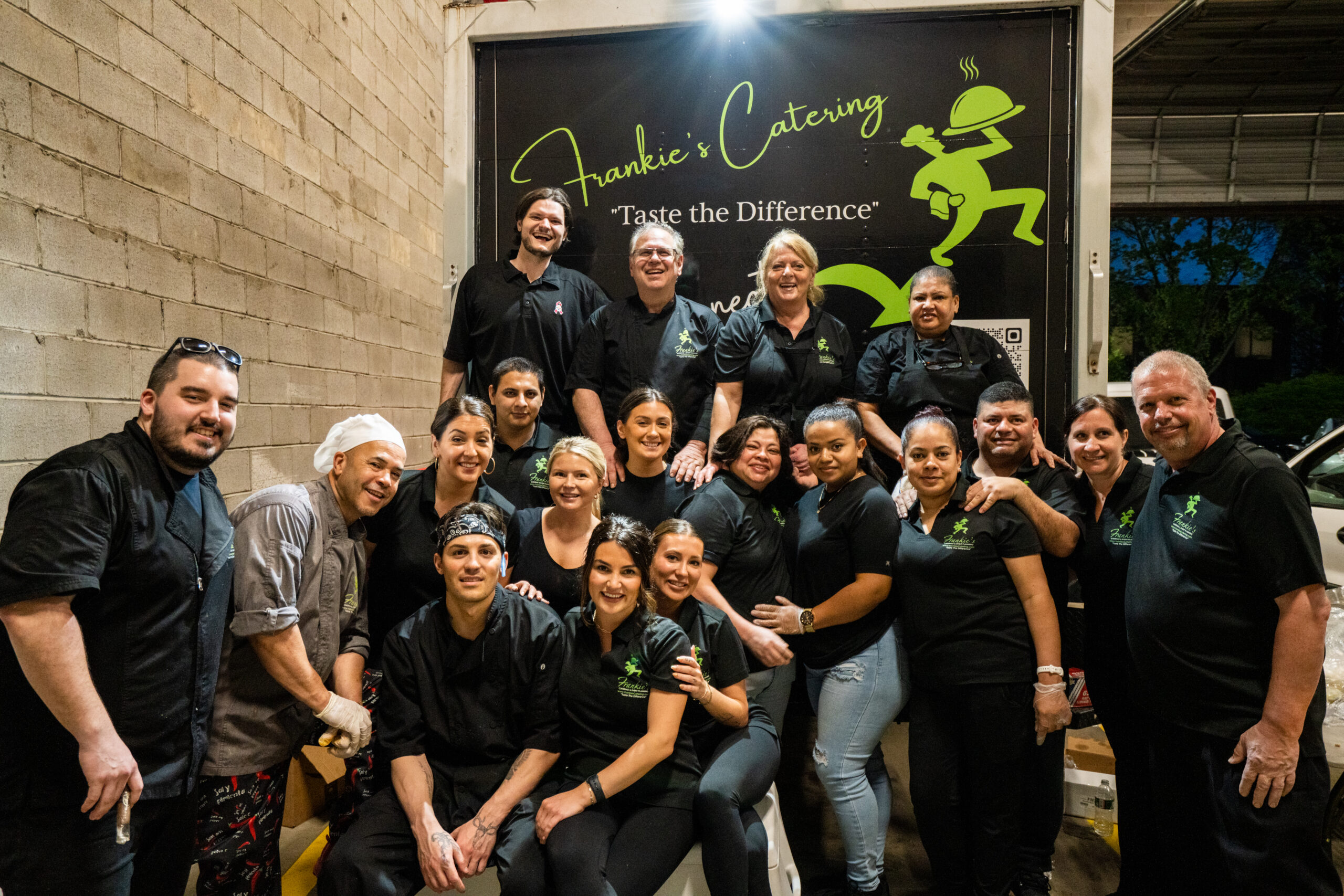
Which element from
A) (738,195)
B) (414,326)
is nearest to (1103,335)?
(738,195)

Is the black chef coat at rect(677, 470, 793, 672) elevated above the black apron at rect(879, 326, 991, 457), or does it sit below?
below

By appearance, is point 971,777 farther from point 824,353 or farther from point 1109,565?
point 824,353

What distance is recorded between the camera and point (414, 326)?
423 cm

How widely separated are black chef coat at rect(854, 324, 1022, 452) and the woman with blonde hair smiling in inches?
5.5

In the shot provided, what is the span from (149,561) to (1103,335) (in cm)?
339

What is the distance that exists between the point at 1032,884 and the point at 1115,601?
3.03 feet

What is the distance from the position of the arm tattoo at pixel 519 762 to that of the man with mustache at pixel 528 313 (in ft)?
4.89

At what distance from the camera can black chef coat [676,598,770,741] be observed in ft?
7.48

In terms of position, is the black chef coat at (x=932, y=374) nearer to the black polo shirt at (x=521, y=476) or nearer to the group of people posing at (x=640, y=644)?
the group of people posing at (x=640, y=644)

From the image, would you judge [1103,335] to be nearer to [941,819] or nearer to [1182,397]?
[1182,397]

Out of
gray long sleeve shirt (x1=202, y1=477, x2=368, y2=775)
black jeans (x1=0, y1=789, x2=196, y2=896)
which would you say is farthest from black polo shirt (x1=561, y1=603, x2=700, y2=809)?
black jeans (x1=0, y1=789, x2=196, y2=896)

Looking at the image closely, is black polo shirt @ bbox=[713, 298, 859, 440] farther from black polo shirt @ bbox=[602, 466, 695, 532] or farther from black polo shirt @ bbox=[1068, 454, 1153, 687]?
black polo shirt @ bbox=[1068, 454, 1153, 687]

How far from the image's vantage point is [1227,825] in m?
2.06

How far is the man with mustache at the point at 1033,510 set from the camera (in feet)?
7.97
